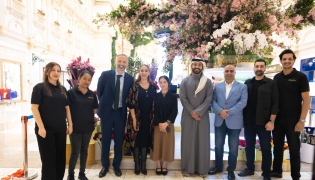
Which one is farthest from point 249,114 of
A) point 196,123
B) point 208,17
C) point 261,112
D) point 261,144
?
point 208,17

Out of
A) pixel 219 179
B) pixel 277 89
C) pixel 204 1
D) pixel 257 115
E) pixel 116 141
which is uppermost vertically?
pixel 204 1

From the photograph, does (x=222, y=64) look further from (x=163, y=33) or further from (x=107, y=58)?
(x=107, y=58)

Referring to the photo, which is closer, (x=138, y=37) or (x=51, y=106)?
(x=51, y=106)

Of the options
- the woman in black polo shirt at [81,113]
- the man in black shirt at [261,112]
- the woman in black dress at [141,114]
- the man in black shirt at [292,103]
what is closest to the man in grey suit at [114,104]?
the woman in black dress at [141,114]

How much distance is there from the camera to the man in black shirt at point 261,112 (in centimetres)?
273

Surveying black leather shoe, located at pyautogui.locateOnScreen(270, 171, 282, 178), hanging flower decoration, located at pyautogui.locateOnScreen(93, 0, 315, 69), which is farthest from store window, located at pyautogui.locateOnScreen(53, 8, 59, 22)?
black leather shoe, located at pyautogui.locateOnScreen(270, 171, 282, 178)

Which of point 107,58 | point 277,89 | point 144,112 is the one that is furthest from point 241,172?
point 107,58

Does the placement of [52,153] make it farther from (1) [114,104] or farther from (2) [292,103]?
(2) [292,103]

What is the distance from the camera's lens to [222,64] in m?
3.39

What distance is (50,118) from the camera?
2279 millimetres

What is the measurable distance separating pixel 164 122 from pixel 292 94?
1.60m

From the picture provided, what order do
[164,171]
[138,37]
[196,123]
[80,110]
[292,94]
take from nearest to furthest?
[80,110] → [292,94] → [196,123] → [164,171] → [138,37]

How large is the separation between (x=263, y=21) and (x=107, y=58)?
77.3 ft

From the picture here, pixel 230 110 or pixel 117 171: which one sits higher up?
pixel 230 110
